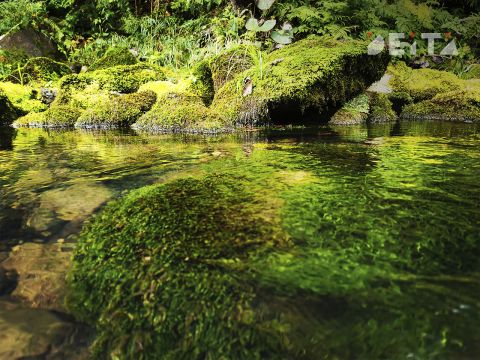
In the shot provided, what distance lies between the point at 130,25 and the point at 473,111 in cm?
1030

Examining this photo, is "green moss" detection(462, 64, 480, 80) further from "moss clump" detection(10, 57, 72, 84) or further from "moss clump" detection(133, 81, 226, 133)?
"moss clump" detection(10, 57, 72, 84)

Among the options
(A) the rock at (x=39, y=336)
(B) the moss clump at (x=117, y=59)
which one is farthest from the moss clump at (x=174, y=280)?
(B) the moss clump at (x=117, y=59)

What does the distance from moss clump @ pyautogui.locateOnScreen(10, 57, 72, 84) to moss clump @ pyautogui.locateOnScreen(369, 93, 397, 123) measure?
758cm

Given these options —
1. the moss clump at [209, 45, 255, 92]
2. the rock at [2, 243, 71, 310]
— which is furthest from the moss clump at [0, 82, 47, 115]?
the rock at [2, 243, 71, 310]

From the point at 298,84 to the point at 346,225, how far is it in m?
4.14

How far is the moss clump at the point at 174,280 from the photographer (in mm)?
831

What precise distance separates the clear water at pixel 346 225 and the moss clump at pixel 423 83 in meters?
5.03

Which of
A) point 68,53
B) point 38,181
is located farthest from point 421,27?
point 38,181

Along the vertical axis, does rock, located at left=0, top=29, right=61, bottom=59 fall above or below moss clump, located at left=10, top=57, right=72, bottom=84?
above

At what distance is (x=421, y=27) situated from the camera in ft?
37.5

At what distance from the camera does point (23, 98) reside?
26.6 feet

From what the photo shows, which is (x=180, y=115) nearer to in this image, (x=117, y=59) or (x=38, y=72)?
(x=117, y=59)

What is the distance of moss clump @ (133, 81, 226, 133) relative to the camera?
5.45m

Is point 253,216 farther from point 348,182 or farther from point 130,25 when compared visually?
point 130,25
